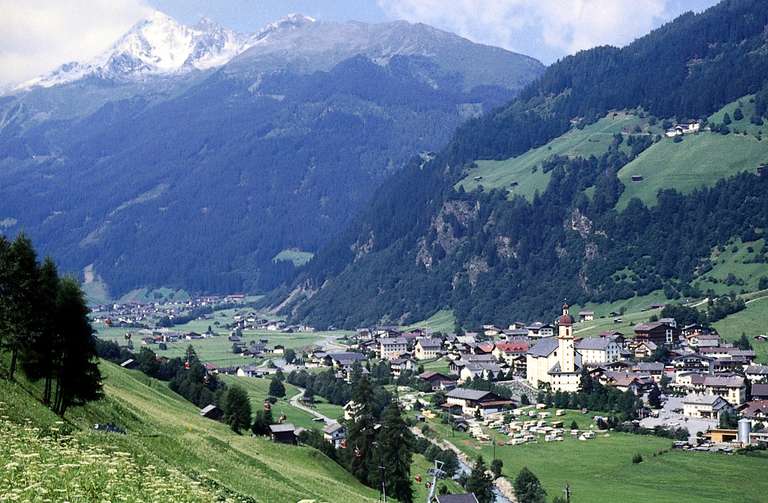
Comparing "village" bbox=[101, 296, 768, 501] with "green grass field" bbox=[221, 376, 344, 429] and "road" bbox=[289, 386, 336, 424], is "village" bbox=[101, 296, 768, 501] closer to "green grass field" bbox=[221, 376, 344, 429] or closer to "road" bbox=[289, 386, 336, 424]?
"road" bbox=[289, 386, 336, 424]

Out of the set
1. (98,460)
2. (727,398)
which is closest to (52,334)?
(98,460)

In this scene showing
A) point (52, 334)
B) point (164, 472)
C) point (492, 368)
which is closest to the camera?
point (164, 472)

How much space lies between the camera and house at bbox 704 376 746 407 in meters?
145

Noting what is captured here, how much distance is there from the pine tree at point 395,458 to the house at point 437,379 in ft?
303

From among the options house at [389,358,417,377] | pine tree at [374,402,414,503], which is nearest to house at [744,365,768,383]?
house at [389,358,417,377]

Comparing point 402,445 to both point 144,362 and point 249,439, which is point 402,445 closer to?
point 249,439

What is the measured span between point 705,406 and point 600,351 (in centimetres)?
4294

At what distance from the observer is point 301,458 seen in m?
76.2

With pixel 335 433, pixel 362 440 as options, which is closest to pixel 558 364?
pixel 335 433

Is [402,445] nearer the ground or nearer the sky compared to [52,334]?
nearer the ground

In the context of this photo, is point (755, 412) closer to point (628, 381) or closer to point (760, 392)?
point (760, 392)

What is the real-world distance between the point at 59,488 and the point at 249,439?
5124 centimetres

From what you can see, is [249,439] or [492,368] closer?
[249,439]

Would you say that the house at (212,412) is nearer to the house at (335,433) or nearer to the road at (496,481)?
the house at (335,433)
